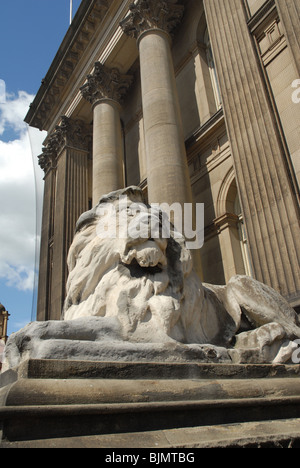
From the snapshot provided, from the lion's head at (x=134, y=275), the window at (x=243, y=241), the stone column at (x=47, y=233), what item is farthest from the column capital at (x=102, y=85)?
the lion's head at (x=134, y=275)

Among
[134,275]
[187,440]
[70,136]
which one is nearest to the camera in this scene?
[187,440]

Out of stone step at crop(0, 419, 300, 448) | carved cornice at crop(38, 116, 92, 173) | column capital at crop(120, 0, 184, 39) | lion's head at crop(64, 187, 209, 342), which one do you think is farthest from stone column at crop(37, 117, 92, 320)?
stone step at crop(0, 419, 300, 448)

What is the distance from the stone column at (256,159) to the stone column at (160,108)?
2.10m

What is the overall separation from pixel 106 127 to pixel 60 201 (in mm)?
4478

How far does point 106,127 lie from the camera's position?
15.1 m

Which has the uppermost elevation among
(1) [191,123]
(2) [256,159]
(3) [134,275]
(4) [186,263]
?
(1) [191,123]

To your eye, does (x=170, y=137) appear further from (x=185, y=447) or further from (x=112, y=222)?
(x=185, y=447)

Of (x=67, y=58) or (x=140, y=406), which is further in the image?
(x=67, y=58)

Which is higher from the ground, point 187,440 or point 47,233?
point 47,233

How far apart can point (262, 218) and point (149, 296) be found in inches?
189

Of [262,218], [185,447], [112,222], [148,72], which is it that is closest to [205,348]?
[185,447]

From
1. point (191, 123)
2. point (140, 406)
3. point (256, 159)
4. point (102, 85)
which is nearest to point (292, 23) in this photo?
point (256, 159)

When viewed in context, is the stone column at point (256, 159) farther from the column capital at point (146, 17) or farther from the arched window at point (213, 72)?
the column capital at point (146, 17)

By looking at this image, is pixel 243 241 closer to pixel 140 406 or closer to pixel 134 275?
pixel 134 275
